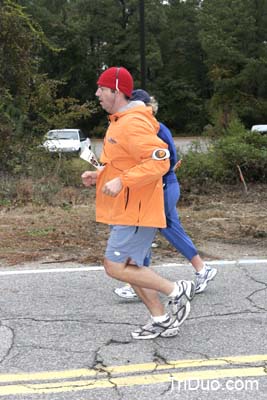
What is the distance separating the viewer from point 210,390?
3303 mm

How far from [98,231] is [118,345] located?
3799 mm

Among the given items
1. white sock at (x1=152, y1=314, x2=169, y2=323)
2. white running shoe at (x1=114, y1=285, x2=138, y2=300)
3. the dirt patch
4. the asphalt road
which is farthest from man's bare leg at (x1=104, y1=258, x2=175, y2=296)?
the dirt patch

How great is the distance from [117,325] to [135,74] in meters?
48.8

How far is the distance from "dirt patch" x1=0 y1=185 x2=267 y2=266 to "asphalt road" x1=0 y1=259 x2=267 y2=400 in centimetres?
91

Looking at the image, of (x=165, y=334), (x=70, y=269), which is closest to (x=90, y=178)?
(x=165, y=334)

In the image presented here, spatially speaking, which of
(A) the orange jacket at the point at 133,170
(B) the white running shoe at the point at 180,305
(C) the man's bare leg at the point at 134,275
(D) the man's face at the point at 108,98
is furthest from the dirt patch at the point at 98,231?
(D) the man's face at the point at 108,98

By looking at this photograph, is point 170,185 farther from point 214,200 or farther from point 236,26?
point 236,26

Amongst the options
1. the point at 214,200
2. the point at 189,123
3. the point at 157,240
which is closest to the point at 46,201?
the point at 214,200

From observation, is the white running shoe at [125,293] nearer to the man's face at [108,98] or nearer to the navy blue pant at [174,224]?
the navy blue pant at [174,224]

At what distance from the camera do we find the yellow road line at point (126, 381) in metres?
3.34

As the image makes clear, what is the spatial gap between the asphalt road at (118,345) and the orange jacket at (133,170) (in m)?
0.89

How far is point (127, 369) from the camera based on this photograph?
142 inches

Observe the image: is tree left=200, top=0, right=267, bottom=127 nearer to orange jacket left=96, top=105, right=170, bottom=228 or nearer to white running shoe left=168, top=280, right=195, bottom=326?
Answer: white running shoe left=168, top=280, right=195, bottom=326

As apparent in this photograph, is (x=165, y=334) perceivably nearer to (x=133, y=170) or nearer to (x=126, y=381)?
(x=126, y=381)
